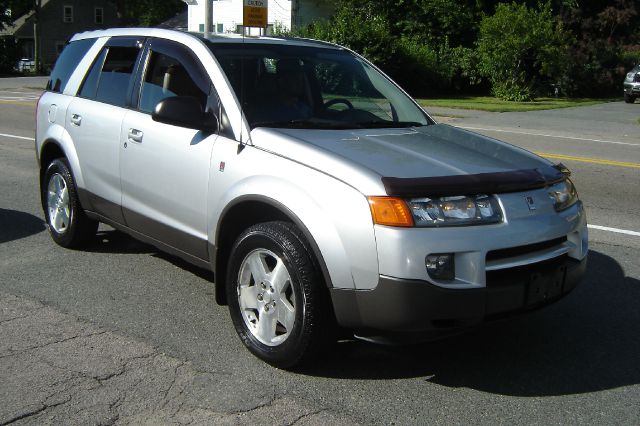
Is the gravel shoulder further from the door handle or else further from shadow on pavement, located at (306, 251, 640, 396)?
the door handle

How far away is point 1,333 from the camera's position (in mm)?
4641

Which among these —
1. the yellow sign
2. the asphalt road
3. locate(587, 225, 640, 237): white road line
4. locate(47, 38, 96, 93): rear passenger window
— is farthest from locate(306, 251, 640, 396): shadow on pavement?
the yellow sign

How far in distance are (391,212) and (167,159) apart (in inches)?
72.7

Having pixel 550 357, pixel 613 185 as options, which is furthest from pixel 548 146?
pixel 550 357

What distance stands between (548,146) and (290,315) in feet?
39.3

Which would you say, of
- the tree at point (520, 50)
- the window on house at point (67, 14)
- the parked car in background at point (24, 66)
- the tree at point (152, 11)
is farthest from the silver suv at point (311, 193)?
the tree at point (152, 11)

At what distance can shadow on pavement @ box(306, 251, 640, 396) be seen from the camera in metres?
4.05

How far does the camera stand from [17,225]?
745 cm

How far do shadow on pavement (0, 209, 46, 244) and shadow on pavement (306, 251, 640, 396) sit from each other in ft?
13.0

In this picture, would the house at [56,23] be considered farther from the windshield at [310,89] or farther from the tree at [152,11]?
the windshield at [310,89]

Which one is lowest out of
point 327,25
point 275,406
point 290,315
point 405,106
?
point 275,406

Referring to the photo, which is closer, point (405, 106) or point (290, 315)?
point (290, 315)

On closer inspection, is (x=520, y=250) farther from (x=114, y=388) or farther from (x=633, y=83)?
(x=633, y=83)

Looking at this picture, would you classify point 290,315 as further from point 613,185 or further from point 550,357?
point 613,185
